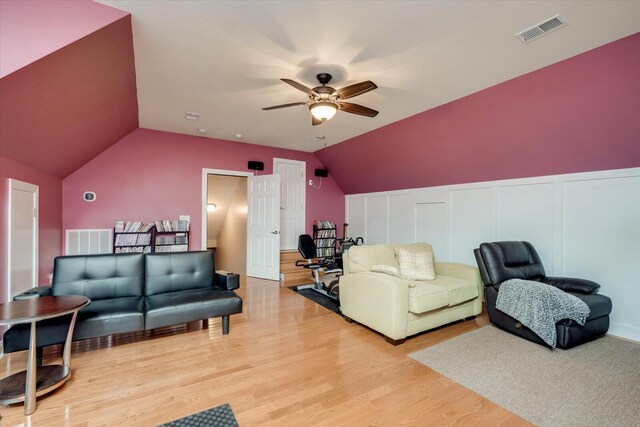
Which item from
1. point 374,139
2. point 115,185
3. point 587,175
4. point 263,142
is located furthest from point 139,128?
point 587,175

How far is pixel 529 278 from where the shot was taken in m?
3.47

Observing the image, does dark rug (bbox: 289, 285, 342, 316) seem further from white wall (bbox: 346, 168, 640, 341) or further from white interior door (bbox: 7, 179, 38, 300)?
white interior door (bbox: 7, 179, 38, 300)

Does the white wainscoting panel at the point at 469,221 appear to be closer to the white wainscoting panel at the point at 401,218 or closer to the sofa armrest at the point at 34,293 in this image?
the white wainscoting panel at the point at 401,218

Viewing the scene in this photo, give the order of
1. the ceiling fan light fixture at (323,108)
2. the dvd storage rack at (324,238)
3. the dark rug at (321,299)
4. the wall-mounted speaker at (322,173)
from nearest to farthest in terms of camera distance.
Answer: the ceiling fan light fixture at (323,108) → the dark rug at (321,299) → the dvd storage rack at (324,238) → the wall-mounted speaker at (322,173)

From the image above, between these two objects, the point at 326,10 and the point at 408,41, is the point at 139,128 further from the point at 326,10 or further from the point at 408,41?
the point at 408,41

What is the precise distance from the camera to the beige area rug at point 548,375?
74.0 inches

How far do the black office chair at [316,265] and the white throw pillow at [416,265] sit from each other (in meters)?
1.11

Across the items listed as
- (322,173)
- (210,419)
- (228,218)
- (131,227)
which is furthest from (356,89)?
(228,218)

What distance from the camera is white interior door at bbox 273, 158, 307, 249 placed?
21.5 feet

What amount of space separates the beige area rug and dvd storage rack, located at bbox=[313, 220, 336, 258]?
4058 mm

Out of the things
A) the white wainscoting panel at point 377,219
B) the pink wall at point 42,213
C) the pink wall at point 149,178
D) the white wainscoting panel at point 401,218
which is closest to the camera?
the pink wall at point 42,213

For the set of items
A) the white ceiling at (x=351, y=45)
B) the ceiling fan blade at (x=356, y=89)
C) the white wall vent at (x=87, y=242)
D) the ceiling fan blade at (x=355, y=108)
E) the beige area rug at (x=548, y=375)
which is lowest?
the beige area rug at (x=548, y=375)

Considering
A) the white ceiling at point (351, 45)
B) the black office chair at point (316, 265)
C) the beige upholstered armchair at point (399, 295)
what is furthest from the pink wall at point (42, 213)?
the black office chair at point (316, 265)

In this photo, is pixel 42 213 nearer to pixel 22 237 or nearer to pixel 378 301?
pixel 22 237
